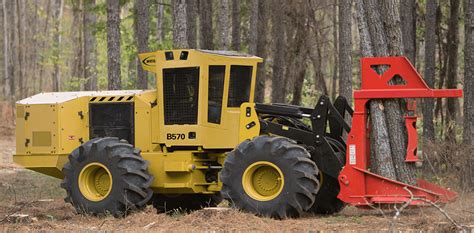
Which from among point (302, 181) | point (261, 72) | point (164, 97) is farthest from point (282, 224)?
point (261, 72)

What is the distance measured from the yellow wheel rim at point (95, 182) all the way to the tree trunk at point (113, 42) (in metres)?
8.32

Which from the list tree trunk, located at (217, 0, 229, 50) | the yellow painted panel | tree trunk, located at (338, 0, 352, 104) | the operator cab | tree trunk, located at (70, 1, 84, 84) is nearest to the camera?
the operator cab

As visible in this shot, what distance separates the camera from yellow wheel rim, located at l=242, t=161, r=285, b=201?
40.9 feet

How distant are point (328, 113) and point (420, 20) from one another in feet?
56.7

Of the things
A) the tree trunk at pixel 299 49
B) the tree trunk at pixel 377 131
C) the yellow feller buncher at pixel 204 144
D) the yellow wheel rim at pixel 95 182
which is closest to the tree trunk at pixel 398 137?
the tree trunk at pixel 377 131

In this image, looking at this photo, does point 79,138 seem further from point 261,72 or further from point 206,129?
point 261,72

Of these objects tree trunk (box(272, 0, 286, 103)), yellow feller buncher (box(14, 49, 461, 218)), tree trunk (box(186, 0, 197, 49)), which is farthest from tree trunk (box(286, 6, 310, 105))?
yellow feller buncher (box(14, 49, 461, 218))

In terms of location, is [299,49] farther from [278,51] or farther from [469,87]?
[469,87]

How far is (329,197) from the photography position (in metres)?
13.2

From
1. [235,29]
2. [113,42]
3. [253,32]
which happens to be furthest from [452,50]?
[113,42]

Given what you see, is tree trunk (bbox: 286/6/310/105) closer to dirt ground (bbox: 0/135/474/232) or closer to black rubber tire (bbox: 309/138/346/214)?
dirt ground (bbox: 0/135/474/232)

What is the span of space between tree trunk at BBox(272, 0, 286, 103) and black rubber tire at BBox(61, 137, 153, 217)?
1438 cm

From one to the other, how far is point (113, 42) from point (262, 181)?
10443 mm

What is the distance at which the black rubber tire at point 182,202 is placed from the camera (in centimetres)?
1499
